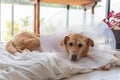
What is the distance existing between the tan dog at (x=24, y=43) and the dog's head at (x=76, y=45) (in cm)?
32

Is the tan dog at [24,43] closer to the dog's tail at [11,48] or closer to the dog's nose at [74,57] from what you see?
the dog's tail at [11,48]

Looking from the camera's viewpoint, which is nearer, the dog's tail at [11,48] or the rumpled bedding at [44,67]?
the rumpled bedding at [44,67]

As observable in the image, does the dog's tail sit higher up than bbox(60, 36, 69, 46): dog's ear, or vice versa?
bbox(60, 36, 69, 46): dog's ear

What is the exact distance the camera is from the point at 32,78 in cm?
86

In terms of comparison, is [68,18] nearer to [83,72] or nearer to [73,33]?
[73,33]

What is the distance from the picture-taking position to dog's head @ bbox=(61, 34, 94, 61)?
44.9 inches

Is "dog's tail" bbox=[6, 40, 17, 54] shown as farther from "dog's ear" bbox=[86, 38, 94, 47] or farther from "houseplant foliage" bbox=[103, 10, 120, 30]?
"houseplant foliage" bbox=[103, 10, 120, 30]

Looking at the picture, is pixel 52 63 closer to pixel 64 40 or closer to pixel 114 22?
pixel 64 40

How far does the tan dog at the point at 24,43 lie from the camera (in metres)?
1.48

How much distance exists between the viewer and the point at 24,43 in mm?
1524

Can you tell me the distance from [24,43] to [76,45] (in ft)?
1.73

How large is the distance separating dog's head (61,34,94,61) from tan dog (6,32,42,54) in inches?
12.6

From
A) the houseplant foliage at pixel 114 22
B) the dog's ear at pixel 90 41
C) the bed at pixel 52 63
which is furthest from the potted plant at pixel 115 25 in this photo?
the dog's ear at pixel 90 41

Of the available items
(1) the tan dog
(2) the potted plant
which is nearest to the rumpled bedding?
(1) the tan dog
